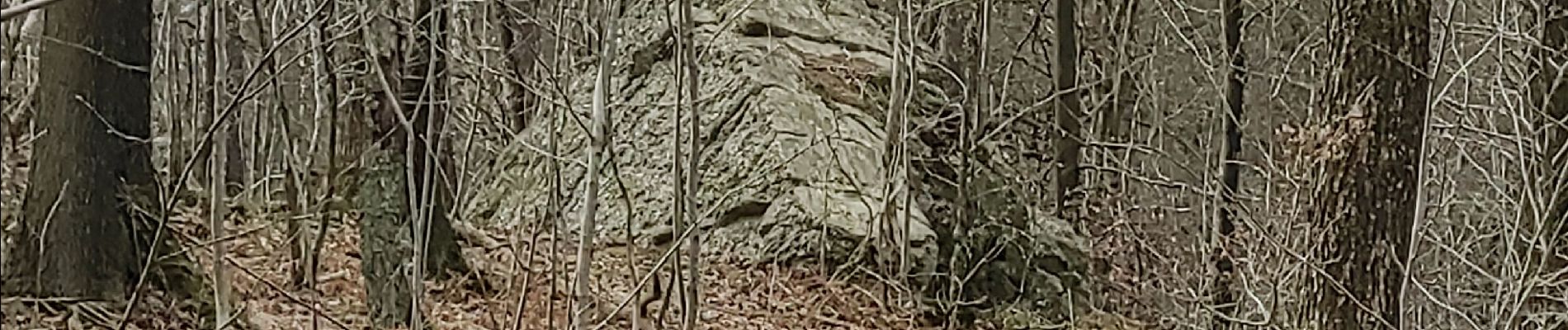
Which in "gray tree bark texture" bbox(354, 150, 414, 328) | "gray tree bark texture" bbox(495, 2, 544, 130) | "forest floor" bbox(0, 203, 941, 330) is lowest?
"forest floor" bbox(0, 203, 941, 330)

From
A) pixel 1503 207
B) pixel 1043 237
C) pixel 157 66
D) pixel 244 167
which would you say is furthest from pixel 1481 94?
pixel 157 66

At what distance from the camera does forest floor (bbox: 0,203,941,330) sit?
7105 mm

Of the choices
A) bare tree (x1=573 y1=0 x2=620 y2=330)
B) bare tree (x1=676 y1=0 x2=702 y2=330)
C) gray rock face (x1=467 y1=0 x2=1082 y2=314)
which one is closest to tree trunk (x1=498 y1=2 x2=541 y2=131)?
gray rock face (x1=467 y1=0 x2=1082 y2=314)

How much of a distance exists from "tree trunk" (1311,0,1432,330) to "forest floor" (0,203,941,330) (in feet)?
9.61

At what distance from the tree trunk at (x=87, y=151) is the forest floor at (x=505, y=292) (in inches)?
13.5

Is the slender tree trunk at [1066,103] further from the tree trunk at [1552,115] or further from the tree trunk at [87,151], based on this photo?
the tree trunk at [87,151]

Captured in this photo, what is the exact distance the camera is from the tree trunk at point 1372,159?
5520 millimetres

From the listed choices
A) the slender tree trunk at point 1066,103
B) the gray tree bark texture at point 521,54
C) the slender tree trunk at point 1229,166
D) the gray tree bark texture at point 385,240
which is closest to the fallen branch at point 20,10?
the gray tree bark texture at point 385,240

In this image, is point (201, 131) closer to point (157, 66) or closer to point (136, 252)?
point (136, 252)

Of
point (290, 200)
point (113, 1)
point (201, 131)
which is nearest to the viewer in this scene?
point (113, 1)

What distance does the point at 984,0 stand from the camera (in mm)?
7590

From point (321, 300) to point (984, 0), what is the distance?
376 cm

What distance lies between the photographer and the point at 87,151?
19.3ft

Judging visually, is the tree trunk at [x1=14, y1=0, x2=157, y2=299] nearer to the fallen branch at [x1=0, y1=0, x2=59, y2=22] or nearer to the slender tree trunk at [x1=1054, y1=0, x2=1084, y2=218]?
the fallen branch at [x1=0, y1=0, x2=59, y2=22]
